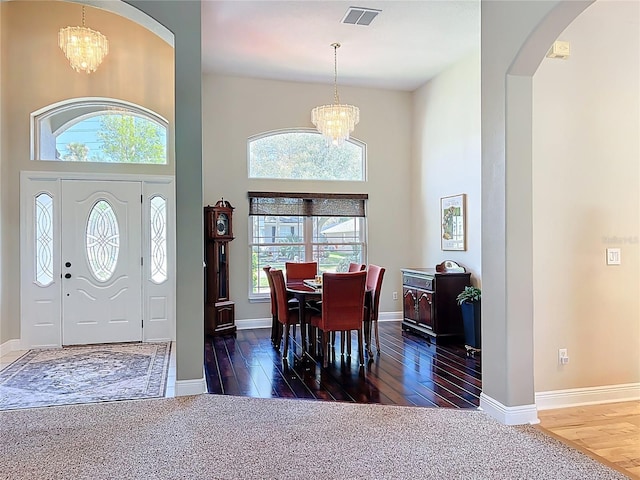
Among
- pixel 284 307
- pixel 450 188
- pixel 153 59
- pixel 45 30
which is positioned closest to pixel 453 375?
pixel 284 307

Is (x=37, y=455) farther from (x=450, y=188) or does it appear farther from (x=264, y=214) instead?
(x=450, y=188)

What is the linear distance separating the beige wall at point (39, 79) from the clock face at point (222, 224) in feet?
3.89

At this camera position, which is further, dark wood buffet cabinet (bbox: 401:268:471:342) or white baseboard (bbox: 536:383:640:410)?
dark wood buffet cabinet (bbox: 401:268:471:342)

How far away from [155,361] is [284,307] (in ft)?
4.80

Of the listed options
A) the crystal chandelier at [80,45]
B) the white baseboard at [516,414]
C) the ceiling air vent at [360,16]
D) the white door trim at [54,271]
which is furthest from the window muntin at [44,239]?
the white baseboard at [516,414]

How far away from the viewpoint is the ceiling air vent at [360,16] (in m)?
4.62

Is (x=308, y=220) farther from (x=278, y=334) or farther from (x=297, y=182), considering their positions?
(x=278, y=334)

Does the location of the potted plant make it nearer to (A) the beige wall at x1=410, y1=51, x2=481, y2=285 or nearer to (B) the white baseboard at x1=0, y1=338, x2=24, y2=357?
(A) the beige wall at x1=410, y1=51, x2=481, y2=285

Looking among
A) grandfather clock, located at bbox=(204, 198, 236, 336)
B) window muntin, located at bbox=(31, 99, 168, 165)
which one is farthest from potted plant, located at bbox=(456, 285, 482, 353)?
window muntin, located at bbox=(31, 99, 168, 165)

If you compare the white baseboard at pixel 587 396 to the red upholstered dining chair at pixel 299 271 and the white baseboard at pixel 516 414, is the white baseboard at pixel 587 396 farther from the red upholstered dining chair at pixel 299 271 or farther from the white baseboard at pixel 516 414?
the red upholstered dining chair at pixel 299 271

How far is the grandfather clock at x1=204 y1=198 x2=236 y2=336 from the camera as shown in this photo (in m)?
6.16

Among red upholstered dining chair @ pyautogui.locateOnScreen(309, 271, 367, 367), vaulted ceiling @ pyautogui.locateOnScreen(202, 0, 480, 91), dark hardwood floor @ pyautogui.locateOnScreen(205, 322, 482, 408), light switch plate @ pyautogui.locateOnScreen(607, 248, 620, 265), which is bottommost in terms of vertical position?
dark hardwood floor @ pyautogui.locateOnScreen(205, 322, 482, 408)

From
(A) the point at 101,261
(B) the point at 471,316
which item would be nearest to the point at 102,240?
(A) the point at 101,261

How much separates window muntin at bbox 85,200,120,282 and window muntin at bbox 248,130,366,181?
6.87 ft
